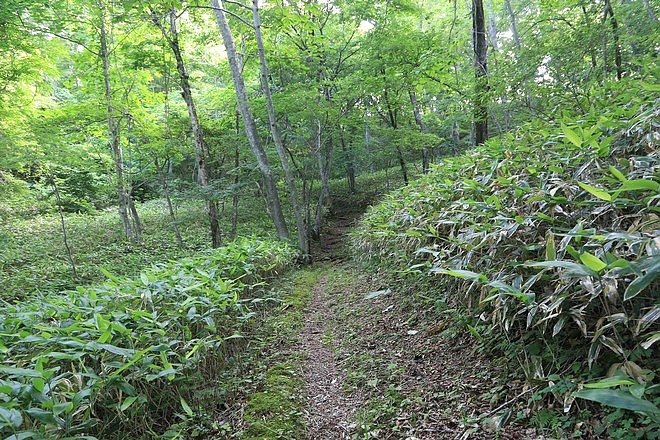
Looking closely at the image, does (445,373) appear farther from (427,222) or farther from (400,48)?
(400,48)

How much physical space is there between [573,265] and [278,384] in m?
2.55

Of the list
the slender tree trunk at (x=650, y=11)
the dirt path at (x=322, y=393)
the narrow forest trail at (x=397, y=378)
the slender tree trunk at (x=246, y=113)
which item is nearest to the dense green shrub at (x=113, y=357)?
the dirt path at (x=322, y=393)

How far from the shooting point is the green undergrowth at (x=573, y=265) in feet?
5.50

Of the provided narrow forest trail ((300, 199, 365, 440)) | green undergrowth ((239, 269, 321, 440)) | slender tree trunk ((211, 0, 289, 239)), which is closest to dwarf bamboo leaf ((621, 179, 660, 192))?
narrow forest trail ((300, 199, 365, 440))

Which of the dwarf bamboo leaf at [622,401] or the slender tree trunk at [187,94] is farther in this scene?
the slender tree trunk at [187,94]

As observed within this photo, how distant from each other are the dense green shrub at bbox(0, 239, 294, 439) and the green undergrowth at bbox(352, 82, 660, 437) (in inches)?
84.3

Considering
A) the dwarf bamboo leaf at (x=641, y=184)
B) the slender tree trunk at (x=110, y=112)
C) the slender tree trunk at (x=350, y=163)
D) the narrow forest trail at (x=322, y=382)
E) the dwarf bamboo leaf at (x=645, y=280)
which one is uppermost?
the slender tree trunk at (x=110, y=112)

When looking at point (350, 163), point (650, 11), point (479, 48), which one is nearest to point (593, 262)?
point (650, 11)

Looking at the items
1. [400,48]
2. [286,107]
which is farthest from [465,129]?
[286,107]

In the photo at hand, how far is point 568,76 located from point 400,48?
612cm

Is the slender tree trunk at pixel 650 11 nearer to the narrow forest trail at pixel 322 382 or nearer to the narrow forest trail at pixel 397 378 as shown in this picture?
the narrow forest trail at pixel 397 378

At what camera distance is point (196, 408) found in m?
2.90

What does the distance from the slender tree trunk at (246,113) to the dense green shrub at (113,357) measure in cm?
577

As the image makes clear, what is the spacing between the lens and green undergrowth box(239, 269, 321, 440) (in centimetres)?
271
